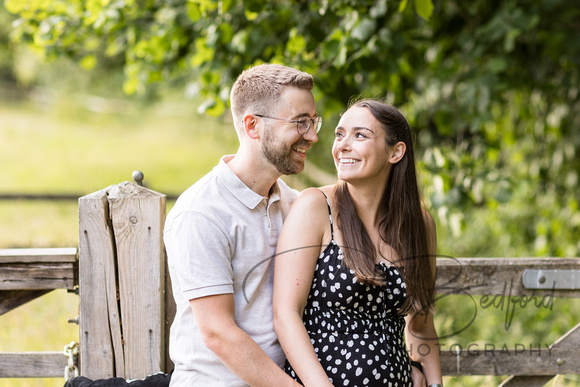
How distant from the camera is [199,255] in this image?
5.80 feet

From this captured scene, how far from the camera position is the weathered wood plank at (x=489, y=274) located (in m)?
2.30

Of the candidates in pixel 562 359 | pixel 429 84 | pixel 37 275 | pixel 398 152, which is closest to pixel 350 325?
pixel 398 152

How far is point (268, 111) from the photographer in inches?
78.7

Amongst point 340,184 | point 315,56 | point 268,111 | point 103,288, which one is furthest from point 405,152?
point 315,56

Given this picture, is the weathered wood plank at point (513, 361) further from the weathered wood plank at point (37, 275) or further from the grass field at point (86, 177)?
the weathered wood plank at point (37, 275)

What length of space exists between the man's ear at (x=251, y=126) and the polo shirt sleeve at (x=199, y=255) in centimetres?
35

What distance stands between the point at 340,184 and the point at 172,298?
0.72 metres

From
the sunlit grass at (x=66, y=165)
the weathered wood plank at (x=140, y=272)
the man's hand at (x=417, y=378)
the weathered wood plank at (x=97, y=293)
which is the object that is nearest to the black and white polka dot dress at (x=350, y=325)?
the man's hand at (x=417, y=378)

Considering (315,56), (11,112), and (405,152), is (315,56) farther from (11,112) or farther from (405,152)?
(11,112)

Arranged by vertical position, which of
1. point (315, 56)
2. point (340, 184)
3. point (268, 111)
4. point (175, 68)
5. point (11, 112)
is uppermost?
point (11, 112)

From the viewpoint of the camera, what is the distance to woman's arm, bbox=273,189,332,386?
188 centimetres

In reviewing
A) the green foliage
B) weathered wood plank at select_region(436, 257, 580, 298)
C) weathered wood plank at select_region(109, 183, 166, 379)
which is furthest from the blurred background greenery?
weathered wood plank at select_region(109, 183, 166, 379)

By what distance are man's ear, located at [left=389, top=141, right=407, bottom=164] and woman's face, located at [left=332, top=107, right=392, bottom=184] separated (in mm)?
62

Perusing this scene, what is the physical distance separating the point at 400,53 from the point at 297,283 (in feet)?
6.12
